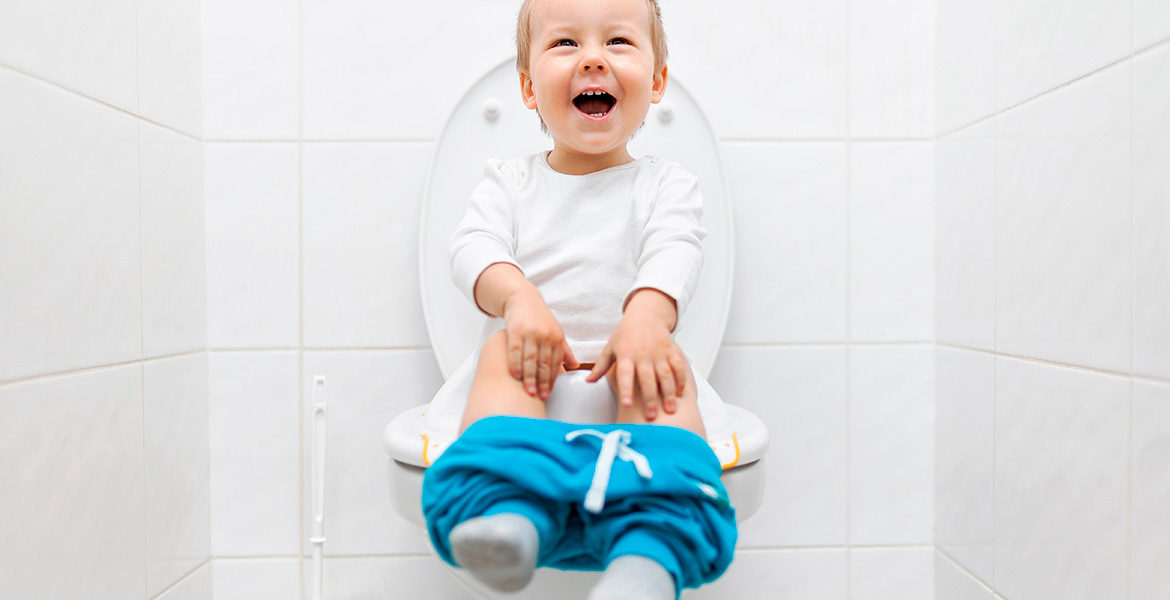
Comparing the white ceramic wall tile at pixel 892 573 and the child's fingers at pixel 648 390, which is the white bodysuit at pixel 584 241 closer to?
the child's fingers at pixel 648 390

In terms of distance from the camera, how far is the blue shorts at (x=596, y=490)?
60 cm

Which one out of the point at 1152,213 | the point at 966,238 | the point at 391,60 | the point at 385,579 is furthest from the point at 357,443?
the point at 1152,213

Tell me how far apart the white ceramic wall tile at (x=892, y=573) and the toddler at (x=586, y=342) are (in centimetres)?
62

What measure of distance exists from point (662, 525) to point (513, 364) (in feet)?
0.70

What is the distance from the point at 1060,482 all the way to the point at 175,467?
43.0 inches

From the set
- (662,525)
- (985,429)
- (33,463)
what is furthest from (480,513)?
(985,429)

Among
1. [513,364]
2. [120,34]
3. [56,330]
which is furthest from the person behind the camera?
[120,34]

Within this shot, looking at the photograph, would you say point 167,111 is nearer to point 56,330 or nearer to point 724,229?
point 56,330

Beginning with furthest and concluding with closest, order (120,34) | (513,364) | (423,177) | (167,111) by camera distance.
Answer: (423,177), (167,111), (120,34), (513,364)

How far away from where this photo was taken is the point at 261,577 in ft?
3.94

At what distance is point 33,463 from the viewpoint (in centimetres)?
82

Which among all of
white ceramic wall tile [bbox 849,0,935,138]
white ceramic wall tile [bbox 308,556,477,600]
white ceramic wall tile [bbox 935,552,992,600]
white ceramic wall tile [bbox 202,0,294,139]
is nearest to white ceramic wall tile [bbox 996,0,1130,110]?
white ceramic wall tile [bbox 849,0,935,138]

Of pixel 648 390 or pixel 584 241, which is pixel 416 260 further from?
pixel 648 390

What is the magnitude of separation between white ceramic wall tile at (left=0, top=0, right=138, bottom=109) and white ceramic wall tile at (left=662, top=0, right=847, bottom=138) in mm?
716
